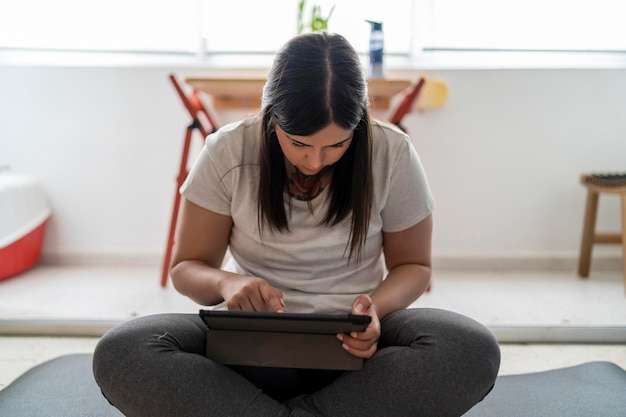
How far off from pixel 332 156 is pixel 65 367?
0.82 m

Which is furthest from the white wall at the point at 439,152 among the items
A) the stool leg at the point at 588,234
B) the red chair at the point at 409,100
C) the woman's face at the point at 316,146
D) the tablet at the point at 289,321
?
the tablet at the point at 289,321

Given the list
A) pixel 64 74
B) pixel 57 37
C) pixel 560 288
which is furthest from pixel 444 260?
pixel 57 37

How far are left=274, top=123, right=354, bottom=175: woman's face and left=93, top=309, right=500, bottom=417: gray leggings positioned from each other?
0.29 meters

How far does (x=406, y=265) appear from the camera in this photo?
105cm

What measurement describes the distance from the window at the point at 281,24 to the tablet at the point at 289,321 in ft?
5.95

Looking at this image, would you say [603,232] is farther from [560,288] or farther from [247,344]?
[247,344]

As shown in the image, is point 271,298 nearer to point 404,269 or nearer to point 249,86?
point 404,269

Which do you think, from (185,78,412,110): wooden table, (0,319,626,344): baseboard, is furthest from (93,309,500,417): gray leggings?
(185,78,412,110): wooden table

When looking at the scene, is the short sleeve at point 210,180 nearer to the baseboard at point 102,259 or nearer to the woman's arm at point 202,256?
the woman's arm at point 202,256

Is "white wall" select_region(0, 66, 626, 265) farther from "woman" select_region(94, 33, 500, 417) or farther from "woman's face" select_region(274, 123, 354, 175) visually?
"woman's face" select_region(274, 123, 354, 175)

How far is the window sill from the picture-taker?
7.73ft

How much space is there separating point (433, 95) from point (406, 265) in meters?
1.39

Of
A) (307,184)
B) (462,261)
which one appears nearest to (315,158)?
(307,184)

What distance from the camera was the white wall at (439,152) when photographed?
234 centimetres
